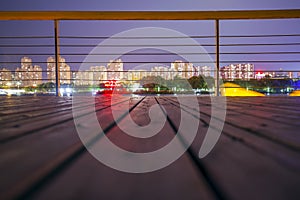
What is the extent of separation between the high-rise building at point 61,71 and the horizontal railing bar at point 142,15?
18.4 inches

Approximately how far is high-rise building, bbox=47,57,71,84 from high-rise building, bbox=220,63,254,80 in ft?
5.47

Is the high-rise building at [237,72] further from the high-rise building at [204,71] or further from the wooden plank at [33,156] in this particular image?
the wooden plank at [33,156]

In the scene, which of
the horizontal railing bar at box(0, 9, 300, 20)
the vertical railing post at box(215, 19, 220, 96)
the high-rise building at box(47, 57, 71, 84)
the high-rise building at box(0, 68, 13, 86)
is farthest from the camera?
the high-rise building at box(0, 68, 13, 86)

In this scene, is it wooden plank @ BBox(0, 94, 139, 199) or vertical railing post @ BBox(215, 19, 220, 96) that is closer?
wooden plank @ BBox(0, 94, 139, 199)

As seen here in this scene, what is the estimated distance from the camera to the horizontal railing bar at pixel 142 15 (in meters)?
2.34

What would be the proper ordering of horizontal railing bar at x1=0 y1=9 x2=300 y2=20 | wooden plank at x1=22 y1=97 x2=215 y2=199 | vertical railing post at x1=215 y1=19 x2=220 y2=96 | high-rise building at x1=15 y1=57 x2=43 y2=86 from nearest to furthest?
wooden plank at x1=22 y1=97 x2=215 y2=199 < horizontal railing bar at x1=0 y1=9 x2=300 y2=20 < vertical railing post at x1=215 y1=19 x2=220 y2=96 < high-rise building at x1=15 y1=57 x2=43 y2=86

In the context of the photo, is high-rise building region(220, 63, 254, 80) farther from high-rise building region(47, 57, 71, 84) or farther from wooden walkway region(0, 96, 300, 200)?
wooden walkway region(0, 96, 300, 200)

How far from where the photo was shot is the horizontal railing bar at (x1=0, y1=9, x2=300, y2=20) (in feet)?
7.67

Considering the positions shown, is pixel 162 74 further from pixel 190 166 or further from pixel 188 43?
pixel 190 166

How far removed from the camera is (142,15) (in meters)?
2.41

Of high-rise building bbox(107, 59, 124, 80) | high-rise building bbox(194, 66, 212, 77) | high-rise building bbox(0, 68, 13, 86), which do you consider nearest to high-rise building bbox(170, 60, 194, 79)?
high-rise building bbox(194, 66, 212, 77)

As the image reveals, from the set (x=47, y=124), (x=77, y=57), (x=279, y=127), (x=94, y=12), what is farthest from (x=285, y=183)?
(x=77, y=57)

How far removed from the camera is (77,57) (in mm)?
3098

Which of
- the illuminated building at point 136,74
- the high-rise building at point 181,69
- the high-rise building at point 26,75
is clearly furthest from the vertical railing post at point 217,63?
the high-rise building at point 26,75
